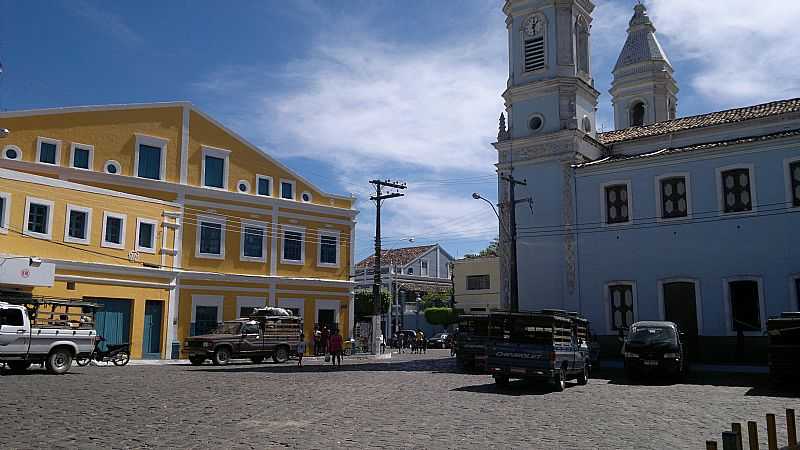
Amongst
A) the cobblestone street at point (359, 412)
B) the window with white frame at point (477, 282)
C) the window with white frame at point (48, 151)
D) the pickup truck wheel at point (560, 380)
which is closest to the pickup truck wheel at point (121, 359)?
the cobblestone street at point (359, 412)

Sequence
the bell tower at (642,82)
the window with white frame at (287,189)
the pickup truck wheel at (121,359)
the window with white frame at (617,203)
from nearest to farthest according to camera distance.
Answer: the pickup truck wheel at (121,359) < the window with white frame at (617,203) < the window with white frame at (287,189) < the bell tower at (642,82)

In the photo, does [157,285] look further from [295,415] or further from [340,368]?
[295,415]

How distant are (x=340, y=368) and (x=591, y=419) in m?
15.1

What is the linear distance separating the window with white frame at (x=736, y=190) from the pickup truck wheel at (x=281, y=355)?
761 inches

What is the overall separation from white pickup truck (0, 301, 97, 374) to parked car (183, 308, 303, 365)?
5329mm

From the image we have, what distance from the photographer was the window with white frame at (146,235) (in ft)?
103

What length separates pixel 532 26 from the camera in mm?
35094

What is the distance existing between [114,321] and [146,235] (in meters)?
4.17

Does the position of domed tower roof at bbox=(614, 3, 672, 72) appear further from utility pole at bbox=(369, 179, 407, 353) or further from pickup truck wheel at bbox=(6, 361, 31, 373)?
pickup truck wheel at bbox=(6, 361, 31, 373)

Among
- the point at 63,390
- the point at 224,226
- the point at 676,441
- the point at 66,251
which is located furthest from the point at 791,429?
Answer: the point at 224,226

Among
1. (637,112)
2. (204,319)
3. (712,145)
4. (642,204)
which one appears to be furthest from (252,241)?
(637,112)

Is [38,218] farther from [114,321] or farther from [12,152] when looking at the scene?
[114,321]

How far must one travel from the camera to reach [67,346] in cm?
2192

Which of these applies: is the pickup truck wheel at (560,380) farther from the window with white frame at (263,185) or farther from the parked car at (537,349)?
the window with white frame at (263,185)
